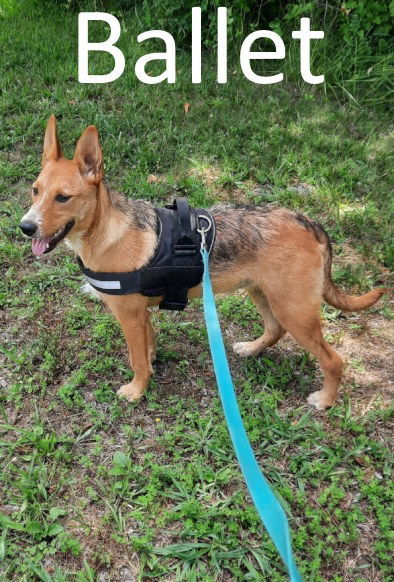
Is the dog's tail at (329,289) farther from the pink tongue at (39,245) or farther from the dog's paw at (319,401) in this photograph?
the pink tongue at (39,245)

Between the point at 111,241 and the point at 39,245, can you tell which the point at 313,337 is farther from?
the point at 39,245

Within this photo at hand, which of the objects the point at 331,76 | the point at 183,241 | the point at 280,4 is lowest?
the point at 183,241

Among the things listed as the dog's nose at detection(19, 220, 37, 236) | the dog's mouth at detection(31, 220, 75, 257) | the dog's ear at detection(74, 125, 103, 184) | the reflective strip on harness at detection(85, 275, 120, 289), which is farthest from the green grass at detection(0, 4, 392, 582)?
the dog's ear at detection(74, 125, 103, 184)

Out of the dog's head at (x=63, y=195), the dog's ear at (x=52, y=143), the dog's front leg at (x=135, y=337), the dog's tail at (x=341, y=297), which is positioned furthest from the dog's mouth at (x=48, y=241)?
the dog's tail at (x=341, y=297)

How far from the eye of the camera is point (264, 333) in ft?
14.6

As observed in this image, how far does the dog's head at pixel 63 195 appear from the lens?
10.3 ft

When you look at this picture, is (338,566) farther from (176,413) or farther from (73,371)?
(73,371)

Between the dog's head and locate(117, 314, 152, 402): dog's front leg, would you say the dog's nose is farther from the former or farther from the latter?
locate(117, 314, 152, 402): dog's front leg

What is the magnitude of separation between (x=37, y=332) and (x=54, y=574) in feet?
6.81

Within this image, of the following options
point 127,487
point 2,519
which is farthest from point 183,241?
point 2,519

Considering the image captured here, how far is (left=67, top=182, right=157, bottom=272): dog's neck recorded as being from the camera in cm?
341

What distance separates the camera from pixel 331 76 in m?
7.62

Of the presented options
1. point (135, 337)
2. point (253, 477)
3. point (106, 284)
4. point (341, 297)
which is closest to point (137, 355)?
point (135, 337)

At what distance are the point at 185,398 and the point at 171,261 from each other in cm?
123
